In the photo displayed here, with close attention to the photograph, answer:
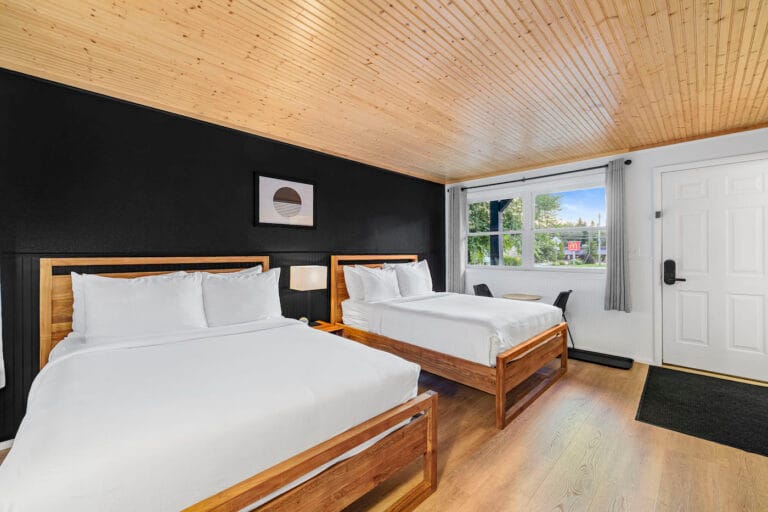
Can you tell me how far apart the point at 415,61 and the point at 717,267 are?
12.2 ft

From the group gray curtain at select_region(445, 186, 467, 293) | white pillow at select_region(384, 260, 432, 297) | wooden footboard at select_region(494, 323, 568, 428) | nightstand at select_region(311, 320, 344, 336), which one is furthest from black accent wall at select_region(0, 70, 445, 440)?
gray curtain at select_region(445, 186, 467, 293)

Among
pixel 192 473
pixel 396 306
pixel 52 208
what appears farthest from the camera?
pixel 396 306

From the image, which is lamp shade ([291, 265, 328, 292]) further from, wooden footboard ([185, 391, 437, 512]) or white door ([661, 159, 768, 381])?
white door ([661, 159, 768, 381])

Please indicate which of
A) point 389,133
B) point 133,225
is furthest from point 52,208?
point 389,133

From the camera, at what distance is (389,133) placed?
11.0 feet

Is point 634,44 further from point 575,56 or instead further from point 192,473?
point 192,473

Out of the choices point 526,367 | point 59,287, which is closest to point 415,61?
point 526,367

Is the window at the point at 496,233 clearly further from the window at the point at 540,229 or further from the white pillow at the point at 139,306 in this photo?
the white pillow at the point at 139,306

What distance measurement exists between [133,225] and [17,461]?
2081 millimetres

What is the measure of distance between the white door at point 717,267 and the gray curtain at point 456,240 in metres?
2.46

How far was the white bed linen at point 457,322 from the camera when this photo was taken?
2639mm

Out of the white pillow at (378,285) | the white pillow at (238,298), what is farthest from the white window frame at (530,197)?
the white pillow at (238,298)

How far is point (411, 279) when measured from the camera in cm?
426

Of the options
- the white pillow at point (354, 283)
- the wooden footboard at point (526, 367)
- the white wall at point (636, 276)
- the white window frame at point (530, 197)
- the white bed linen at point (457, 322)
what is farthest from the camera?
the white window frame at point (530, 197)
